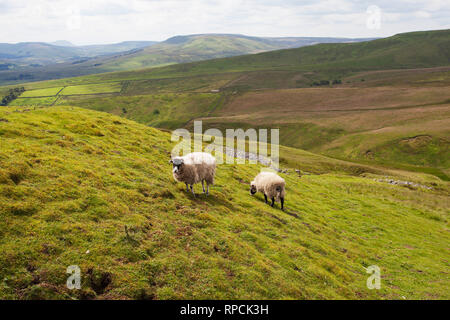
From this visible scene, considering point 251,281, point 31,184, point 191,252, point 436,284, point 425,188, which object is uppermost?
point 31,184

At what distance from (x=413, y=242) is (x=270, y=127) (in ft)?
351

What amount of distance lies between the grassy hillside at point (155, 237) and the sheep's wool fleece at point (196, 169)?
3.99 feet

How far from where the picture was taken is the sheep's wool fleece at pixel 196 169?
1930 centimetres

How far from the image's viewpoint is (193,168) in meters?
19.6

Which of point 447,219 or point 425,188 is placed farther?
point 425,188

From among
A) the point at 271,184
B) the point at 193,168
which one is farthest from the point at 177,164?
the point at 271,184

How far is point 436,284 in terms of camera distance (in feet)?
58.0

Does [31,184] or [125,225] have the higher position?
[31,184]

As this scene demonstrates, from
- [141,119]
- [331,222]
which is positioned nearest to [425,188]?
[331,222]

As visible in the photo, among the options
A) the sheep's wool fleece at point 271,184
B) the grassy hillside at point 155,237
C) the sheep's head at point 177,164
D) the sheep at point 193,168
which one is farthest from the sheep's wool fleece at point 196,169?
the sheep's wool fleece at point 271,184

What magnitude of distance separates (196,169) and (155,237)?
7.62 meters

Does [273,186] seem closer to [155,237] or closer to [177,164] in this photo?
[177,164]

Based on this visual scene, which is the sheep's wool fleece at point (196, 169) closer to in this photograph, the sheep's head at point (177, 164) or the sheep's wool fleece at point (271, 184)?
the sheep's head at point (177, 164)

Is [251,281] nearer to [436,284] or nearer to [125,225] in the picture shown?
[125,225]
